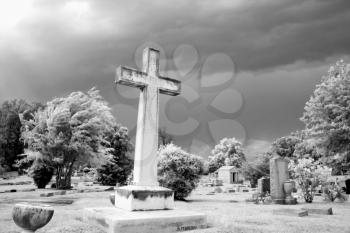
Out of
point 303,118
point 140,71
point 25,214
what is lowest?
point 25,214

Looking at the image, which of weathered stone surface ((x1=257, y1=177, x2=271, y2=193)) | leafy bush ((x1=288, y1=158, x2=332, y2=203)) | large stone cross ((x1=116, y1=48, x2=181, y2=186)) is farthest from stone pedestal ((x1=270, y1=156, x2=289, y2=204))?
large stone cross ((x1=116, y1=48, x2=181, y2=186))

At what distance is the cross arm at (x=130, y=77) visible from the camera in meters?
7.15

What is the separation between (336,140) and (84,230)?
19.8m

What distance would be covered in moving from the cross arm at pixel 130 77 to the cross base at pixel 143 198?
8.49 feet

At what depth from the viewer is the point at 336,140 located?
2055 centimetres

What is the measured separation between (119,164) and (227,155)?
150 ft

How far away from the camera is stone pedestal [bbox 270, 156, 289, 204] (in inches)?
618

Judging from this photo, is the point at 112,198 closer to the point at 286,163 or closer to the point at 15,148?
the point at 286,163

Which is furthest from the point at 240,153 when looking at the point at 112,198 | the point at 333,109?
the point at 112,198

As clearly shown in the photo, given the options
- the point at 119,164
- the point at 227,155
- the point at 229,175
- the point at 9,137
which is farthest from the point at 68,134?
the point at 227,155

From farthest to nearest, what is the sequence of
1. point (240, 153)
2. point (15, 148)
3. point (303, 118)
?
point (240, 153), point (15, 148), point (303, 118)

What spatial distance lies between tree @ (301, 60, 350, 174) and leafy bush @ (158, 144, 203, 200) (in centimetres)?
1051

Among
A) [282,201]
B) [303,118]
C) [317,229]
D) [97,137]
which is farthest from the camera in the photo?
[97,137]

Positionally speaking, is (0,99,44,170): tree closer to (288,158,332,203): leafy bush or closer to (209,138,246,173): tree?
(209,138,246,173): tree
